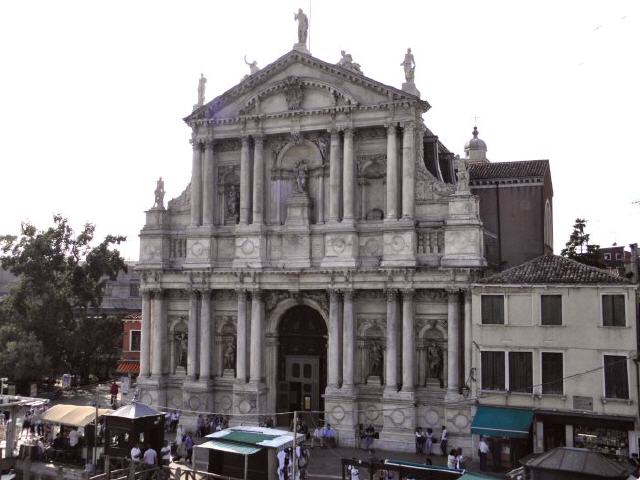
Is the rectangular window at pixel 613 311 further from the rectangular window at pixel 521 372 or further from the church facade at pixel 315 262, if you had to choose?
the church facade at pixel 315 262

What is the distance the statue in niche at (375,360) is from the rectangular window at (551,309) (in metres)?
8.29

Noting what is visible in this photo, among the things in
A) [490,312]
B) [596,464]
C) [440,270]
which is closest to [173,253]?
[440,270]

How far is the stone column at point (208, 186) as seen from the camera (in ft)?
121

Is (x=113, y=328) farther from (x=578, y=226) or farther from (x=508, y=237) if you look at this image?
(x=578, y=226)

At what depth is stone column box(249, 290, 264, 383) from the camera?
3509 centimetres

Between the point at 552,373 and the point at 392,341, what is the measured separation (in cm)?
750

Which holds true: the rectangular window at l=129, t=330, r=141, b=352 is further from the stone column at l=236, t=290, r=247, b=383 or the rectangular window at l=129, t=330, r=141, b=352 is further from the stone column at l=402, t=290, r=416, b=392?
the stone column at l=402, t=290, r=416, b=392

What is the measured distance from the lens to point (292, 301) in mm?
35688

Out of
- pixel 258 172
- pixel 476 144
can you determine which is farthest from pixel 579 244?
pixel 258 172

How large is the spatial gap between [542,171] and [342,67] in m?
12.1

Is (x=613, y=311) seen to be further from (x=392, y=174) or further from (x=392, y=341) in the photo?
(x=392, y=174)

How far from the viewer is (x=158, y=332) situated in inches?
1474

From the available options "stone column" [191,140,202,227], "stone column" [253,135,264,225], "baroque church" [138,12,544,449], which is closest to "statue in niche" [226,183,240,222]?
"baroque church" [138,12,544,449]

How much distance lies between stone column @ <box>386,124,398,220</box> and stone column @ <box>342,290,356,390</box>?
4.42m
